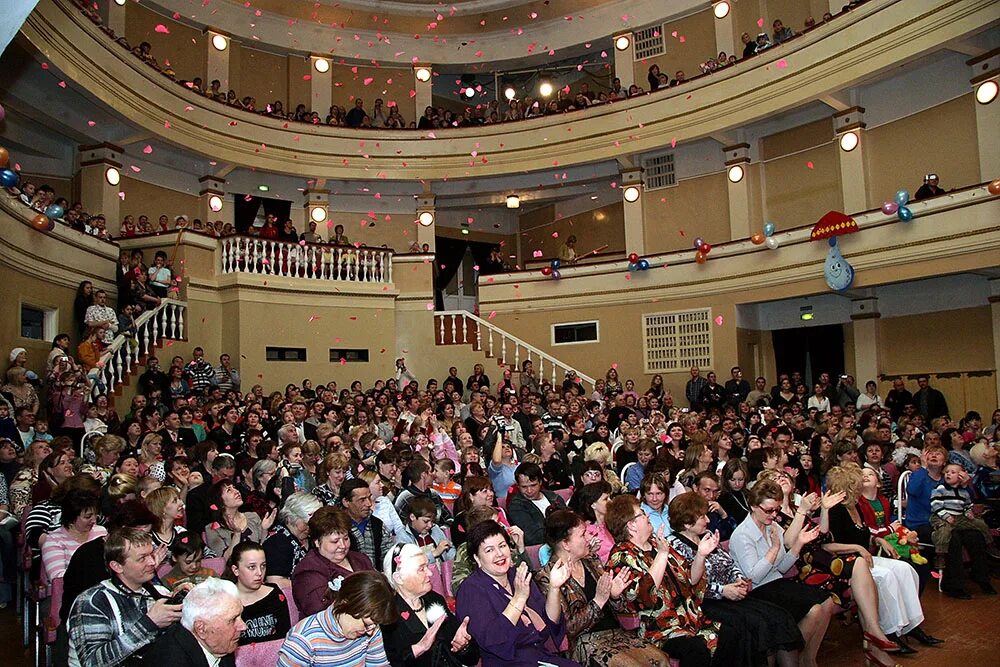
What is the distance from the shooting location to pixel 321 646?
3262mm

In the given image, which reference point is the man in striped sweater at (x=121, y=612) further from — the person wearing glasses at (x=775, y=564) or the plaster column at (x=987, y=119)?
the plaster column at (x=987, y=119)

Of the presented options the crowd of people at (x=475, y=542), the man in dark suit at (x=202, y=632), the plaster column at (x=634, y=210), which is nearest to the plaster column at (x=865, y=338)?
the plaster column at (x=634, y=210)

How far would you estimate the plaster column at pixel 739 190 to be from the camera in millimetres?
16594

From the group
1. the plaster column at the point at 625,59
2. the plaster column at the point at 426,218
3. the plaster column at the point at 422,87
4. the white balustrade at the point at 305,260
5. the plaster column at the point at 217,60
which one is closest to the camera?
the white balustrade at the point at 305,260

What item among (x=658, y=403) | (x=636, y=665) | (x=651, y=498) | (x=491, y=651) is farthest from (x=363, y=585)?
(x=658, y=403)

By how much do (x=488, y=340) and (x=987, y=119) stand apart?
898 cm

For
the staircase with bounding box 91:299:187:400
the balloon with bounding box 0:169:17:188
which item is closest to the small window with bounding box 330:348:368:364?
the staircase with bounding box 91:299:187:400

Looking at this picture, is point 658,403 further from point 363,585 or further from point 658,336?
point 363,585

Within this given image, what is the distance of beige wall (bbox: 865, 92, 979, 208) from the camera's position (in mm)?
13422

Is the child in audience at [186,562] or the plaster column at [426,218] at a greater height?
the plaster column at [426,218]

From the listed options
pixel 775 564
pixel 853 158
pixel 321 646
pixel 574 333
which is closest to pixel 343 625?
pixel 321 646

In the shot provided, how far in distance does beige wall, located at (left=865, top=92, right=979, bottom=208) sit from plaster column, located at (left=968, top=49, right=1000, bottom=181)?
25 cm

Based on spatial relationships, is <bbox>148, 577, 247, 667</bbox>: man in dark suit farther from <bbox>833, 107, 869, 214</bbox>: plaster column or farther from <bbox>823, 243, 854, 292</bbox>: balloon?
<bbox>833, 107, 869, 214</bbox>: plaster column

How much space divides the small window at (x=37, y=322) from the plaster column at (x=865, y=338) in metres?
12.4
